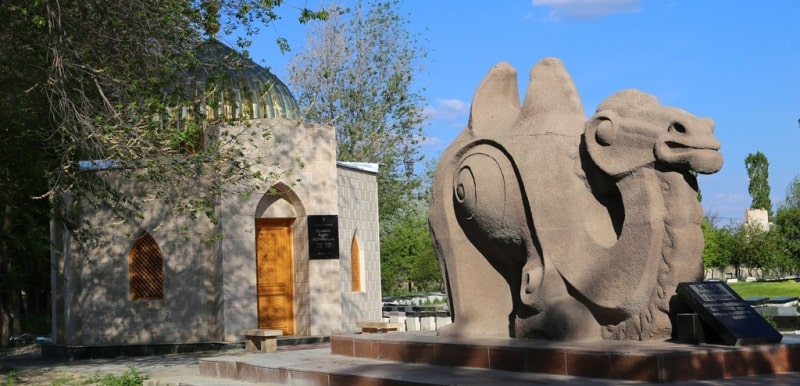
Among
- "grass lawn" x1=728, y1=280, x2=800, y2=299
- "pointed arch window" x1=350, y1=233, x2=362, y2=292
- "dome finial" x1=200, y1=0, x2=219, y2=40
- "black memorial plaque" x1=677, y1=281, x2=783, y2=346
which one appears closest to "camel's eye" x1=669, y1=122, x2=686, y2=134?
"black memorial plaque" x1=677, y1=281, x2=783, y2=346

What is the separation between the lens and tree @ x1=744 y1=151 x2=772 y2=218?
229ft

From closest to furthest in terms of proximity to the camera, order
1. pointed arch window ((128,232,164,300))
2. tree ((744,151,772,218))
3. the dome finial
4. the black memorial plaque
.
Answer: the black memorial plaque
the dome finial
pointed arch window ((128,232,164,300))
tree ((744,151,772,218))

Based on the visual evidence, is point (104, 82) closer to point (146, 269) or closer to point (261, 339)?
point (261, 339)

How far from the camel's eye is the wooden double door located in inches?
445

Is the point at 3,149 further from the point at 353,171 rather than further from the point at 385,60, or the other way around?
the point at 385,60

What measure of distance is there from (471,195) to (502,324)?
156 centimetres

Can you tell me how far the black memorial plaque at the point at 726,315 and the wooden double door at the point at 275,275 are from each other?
1166 centimetres

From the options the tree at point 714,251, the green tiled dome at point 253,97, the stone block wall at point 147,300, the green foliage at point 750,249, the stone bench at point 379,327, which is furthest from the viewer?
the green foliage at point 750,249

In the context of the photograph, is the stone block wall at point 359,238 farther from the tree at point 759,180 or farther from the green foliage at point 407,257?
the tree at point 759,180

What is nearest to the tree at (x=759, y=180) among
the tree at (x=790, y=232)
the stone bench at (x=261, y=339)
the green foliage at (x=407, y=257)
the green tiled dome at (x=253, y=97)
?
the tree at (x=790, y=232)

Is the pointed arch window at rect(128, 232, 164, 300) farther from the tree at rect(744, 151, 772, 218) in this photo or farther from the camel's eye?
the tree at rect(744, 151, 772, 218)

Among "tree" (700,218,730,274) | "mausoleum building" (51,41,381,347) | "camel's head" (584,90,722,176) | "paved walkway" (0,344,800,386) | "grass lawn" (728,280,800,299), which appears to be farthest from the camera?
"tree" (700,218,730,274)

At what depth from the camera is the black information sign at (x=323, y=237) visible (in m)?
19.6

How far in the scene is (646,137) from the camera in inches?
388
